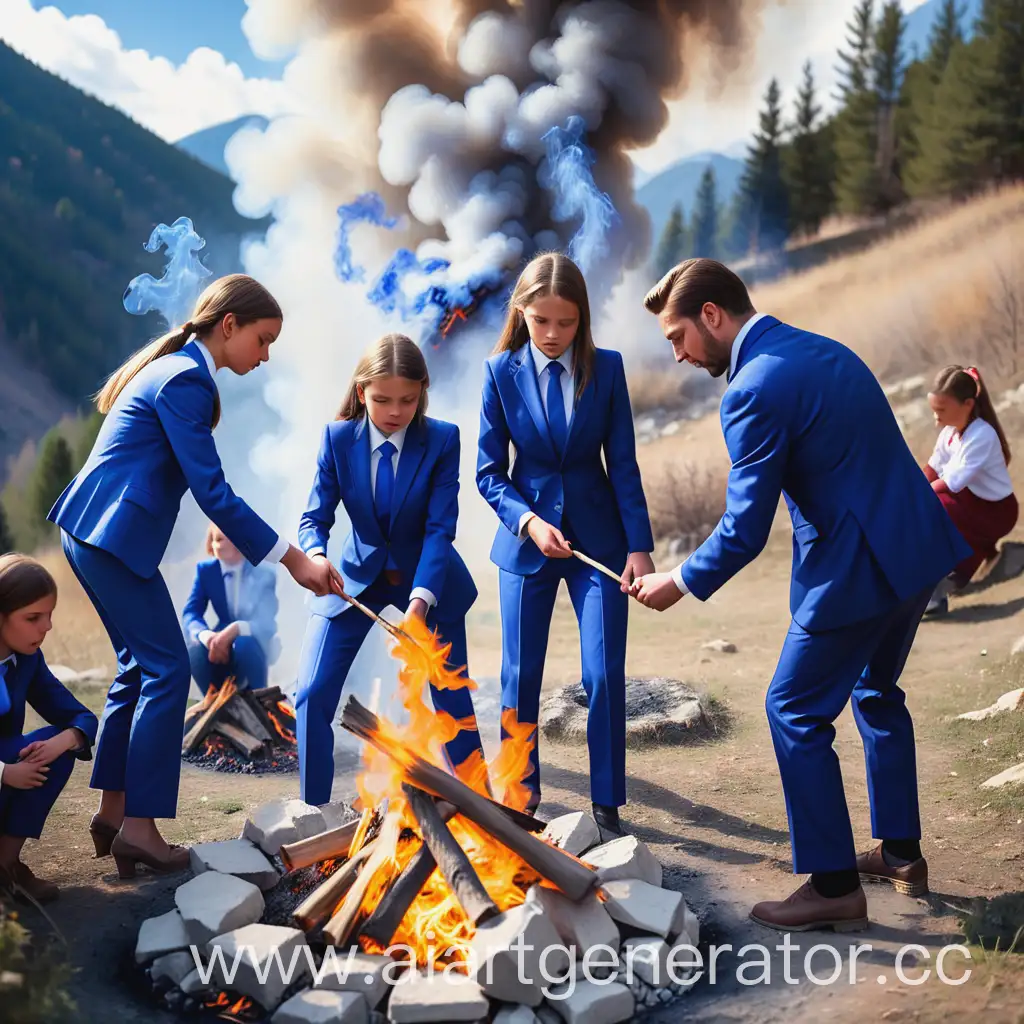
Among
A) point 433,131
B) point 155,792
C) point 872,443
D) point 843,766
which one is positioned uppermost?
point 433,131

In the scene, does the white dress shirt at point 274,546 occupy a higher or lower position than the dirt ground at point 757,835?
higher

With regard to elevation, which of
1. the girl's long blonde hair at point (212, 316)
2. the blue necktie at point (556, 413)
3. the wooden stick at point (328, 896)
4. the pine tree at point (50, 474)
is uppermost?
the girl's long blonde hair at point (212, 316)

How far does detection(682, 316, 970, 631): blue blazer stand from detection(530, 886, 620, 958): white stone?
41.6 inches

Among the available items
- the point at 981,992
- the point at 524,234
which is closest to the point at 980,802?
the point at 981,992

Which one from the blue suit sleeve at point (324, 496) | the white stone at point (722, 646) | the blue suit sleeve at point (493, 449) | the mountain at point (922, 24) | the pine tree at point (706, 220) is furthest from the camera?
the pine tree at point (706, 220)

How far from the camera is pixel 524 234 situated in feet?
38.3

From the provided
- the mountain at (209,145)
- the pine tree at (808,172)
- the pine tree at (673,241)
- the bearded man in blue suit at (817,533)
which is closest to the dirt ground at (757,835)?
the bearded man in blue suit at (817,533)

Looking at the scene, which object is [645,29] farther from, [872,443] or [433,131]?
[872,443]

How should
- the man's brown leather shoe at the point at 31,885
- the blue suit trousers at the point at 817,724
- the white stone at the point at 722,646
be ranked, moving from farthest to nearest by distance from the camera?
1. the white stone at the point at 722,646
2. the man's brown leather shoe at the point at 31,885
3. the blue suit trousers at the point at 817,724

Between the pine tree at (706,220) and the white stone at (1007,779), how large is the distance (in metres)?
14.1

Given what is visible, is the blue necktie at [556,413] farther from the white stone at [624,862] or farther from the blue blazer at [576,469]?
the white stone at [624,862]

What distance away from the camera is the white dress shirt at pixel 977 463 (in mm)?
7098

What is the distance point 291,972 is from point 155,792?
101cm

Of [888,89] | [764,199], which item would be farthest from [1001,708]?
[888,89]
